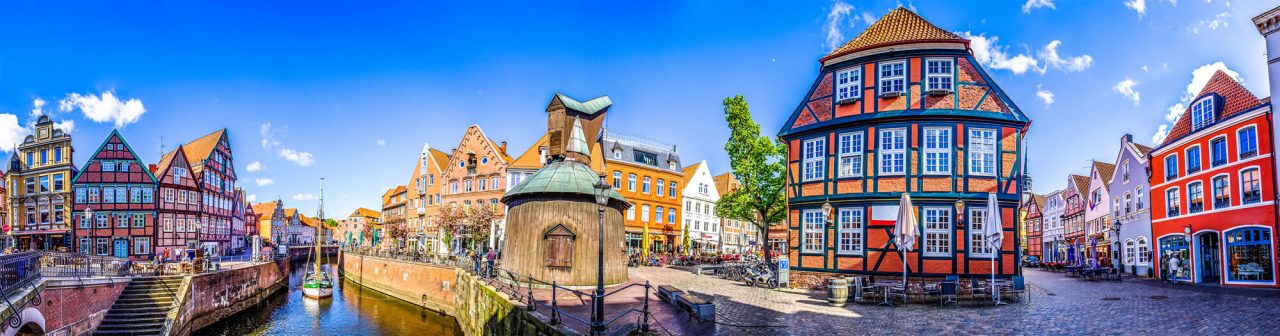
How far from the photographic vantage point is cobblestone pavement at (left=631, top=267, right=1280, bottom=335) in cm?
1300

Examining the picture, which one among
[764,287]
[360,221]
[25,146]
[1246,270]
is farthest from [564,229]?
[360,221]

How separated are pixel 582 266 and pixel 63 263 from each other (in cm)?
1762

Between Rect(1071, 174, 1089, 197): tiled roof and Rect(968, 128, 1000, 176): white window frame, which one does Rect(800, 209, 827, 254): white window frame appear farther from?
Rect(1071, 174, 1089, 197): tiled roof

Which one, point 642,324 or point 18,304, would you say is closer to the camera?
point 642,324

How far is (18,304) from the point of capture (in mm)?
16453

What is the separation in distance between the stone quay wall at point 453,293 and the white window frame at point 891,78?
12.8 metres

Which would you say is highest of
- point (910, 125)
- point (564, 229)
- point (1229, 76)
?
point (1229, 76)

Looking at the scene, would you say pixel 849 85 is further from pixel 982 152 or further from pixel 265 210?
pixel 265 210

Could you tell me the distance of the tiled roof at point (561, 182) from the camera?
2383 centimetres

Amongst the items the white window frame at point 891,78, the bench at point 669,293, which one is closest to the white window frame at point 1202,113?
the white window frame at point 891,78

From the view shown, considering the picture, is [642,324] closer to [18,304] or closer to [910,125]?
[910,125]

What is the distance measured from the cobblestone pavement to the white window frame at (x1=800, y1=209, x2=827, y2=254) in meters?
2.57

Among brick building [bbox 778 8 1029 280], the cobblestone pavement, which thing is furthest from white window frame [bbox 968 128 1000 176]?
the cobblestone pavement

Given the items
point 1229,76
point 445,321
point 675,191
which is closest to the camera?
point 1229,76
